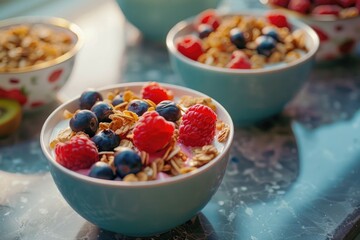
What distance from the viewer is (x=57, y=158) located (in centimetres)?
77

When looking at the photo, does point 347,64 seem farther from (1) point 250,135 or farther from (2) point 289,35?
(1) point 250,135

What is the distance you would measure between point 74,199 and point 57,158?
62 mm

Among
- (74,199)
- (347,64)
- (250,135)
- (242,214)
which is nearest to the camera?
(74,199)

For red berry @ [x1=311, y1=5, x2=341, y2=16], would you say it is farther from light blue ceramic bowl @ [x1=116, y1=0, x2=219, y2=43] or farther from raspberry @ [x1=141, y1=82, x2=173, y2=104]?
raspberry @ [x1=141, y1=82, x2=173, y2=104]

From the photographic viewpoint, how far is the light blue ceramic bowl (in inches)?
50.8

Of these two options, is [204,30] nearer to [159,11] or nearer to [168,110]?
[159,11]

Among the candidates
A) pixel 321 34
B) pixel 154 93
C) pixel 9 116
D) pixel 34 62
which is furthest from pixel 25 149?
pixel 321 34

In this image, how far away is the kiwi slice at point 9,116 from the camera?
1.02 metres

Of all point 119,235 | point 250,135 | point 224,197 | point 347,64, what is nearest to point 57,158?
point 119,235

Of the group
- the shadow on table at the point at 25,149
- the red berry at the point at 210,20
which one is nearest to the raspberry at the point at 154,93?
the shadow on table at the point at 25,149

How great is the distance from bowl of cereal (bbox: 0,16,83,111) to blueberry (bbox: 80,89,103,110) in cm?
19

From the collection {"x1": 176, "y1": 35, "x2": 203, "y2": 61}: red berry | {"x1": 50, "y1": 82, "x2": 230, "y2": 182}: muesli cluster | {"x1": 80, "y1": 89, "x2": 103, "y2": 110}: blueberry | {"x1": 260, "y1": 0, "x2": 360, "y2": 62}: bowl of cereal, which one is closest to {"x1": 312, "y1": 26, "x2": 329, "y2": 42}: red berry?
{"x1": 260, "y1": 0, "x2": 360, "y2": 62}: bowl of cereal

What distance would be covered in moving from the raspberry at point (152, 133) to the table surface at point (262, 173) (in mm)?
148

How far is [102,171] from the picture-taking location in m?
0.72
